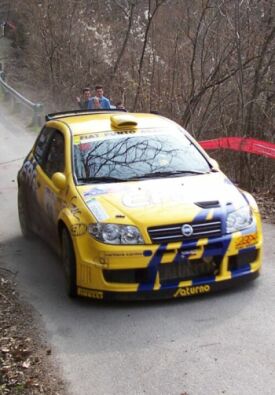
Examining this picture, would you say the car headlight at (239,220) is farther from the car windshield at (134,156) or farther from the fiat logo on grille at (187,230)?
the car windshield at (134,156)

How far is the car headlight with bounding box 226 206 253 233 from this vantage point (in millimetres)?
5609

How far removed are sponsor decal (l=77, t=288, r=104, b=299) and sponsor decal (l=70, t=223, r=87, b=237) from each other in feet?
1.60

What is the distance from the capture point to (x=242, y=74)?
12.5 metres

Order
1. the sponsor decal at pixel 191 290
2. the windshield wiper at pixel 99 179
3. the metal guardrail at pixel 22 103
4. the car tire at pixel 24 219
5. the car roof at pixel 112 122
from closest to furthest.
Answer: the sponsor decal at pixel 191 290 → the windshield wiper at pixel 99 179 → the car roof at pixel 112 122 → the car tire at pixel 24 219 → the metal guardrail at pixel 22 103

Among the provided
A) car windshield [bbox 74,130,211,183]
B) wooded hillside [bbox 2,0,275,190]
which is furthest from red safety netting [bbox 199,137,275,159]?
car windshield [bbox 74,130,211,183]

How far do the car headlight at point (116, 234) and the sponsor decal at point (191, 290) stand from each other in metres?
0.55

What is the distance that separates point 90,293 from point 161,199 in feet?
3.39

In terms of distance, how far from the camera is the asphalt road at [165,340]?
4188 millimetres

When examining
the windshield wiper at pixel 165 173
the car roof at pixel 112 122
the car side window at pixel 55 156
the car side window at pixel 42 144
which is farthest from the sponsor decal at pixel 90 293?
the car side window at pixel 42 144

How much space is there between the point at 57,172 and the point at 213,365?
2.99 m

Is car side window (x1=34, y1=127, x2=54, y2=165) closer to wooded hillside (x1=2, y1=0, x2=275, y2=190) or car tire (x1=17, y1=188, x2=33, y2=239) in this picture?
car tire (x1=17, y1=188, x2=33, y2=239)

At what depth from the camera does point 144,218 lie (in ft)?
17.9

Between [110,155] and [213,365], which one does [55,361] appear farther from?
[110,155]

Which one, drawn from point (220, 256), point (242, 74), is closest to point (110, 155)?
point (220, 256)
